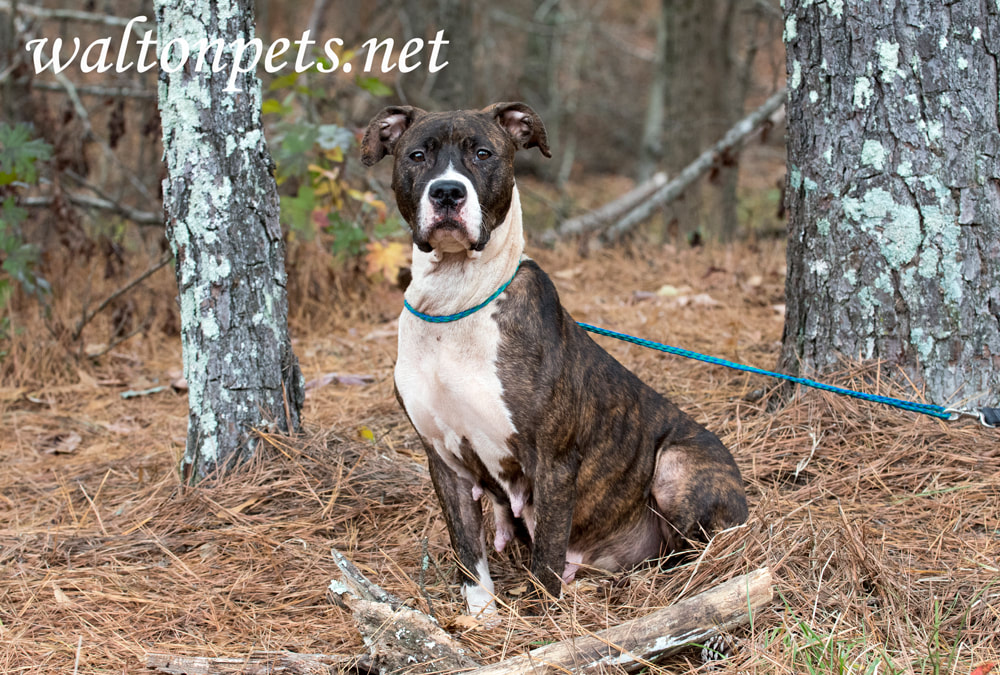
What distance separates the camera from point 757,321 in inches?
225

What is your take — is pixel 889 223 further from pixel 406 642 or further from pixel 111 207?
pixel 111 207

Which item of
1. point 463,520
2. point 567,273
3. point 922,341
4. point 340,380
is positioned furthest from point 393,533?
point 567,273

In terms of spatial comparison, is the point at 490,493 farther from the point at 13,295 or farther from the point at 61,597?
the point at 13,295

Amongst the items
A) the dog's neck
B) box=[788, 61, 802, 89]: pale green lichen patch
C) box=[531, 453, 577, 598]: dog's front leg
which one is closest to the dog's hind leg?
box=[531, 453, 577, 598]: dog's front leg

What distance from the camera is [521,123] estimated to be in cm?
317

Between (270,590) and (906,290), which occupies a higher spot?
(906,290)

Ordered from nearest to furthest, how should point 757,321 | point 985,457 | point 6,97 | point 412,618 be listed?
point 412,618 < point 985,457 < point 757,321 < point 6,97

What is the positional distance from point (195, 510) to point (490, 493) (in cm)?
129

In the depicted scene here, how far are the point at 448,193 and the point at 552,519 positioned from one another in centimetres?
109

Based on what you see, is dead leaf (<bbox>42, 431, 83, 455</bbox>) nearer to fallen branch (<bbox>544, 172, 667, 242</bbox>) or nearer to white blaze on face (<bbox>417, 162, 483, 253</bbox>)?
white blaze on face (<bbox>417, 162, 483, 253</bbox>)

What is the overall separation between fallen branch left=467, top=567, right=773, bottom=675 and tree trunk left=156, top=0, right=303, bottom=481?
6.01ft

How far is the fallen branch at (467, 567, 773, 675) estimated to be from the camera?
2.38 m

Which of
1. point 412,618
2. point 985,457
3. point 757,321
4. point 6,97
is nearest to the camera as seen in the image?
point 412,618

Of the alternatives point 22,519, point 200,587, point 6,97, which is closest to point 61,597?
point 200,587
